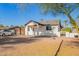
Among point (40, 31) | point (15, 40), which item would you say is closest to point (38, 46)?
point (40, 31)

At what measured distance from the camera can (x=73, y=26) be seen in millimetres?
3898

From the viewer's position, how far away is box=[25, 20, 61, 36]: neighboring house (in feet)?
12.7

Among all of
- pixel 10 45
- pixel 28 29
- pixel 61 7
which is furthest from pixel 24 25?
pixel 61 7

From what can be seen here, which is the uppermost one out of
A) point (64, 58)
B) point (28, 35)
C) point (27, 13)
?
point (27, 13)

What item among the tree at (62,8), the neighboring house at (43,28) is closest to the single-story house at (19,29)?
the neighboring house at (43,28)

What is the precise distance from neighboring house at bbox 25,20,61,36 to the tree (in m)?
0.16

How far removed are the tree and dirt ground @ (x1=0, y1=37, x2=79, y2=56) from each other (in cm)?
29

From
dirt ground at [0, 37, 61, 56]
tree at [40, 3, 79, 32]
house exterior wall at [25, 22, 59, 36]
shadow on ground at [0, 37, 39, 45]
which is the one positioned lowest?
dirt ground at [0, 37, 61, 56]

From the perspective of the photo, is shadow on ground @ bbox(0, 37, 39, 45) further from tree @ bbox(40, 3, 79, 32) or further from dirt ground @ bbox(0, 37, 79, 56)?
tree @ bbox(40, 3, 79, 32)

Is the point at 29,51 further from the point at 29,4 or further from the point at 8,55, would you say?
the point at 29,4

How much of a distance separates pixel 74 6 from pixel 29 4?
2.10ft

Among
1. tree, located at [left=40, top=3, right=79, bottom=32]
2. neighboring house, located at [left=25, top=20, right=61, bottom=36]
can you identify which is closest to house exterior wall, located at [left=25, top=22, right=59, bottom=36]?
neighboring house, located at [left=25, top=20, right=61, bottom=36]

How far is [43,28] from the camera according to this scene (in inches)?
155

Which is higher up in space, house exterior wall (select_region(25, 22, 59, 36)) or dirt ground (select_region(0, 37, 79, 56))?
house exterior wall (select_region(25, 22, 59, 36))
